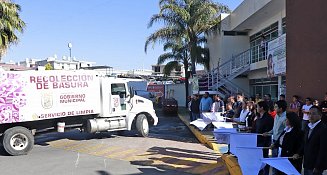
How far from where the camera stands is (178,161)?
402 inches

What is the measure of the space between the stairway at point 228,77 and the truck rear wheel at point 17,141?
551 inches

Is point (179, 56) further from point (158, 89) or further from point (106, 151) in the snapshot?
point (106, 151)

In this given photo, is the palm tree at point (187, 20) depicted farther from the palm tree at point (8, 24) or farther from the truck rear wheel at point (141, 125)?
the truck rear wheel at point (141, 125)

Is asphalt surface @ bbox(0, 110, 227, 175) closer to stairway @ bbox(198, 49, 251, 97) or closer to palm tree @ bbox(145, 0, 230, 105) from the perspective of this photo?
stairway @ bbox(198, 49, 251, 97)

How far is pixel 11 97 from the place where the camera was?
472 inches

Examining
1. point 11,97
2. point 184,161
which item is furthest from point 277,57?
point 11,97

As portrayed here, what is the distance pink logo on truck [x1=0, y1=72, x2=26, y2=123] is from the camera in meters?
11.8

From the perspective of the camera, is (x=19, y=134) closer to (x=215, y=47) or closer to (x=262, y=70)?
(x=262, y=70)

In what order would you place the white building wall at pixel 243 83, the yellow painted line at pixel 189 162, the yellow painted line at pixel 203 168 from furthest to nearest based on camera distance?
the white building wall at pixel 243 83 < the yellow painted line at pixel 189 162 < the yellow painted line at pixel 203 168

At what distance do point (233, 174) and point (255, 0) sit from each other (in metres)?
15.3

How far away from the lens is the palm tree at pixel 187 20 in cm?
2830

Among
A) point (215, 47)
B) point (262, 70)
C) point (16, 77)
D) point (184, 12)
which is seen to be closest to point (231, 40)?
point (215, 47)

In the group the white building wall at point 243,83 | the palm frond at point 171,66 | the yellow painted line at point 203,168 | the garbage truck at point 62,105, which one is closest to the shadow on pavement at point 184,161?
the yellow painted line at point 203,168

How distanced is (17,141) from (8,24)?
30.6 ft
